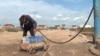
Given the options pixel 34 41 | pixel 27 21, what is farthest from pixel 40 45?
pixel 27 21

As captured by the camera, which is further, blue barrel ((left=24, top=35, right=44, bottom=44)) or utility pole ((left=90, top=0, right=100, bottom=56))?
blue barrel ((left=24, top=35, right=44, bottom=44))

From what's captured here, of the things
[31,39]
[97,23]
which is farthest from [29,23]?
[97,23]

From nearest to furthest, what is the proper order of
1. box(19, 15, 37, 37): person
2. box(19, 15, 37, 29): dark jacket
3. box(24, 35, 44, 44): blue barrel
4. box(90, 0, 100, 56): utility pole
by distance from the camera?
box(90, 0, 100, 56): utility pole → box(24, 35, 44, 44): blue barrel → box(19, 15, 37, 37): person → box(19, 15, 37, 29): dark jacket

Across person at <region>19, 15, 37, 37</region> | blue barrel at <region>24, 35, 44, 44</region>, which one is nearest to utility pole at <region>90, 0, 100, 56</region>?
blue barrel at <region>24, 35, 44, 44</region>

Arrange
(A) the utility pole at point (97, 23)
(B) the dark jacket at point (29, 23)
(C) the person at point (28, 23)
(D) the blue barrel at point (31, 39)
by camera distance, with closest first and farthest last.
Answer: (A) the utility pole at point (97, 23), (D) the blue barrel at point (31, 39), (C) the person at point (28, 23), (B) the dark jacket at point (29, 23)

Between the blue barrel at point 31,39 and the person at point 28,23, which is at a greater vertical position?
the person at point 28,23

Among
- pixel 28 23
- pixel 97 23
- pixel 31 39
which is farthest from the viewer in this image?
pixel 28 23

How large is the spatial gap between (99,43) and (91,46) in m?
0.62

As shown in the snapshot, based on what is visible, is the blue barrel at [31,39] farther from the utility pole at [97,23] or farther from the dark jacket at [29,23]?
the utility pole at [97,23]

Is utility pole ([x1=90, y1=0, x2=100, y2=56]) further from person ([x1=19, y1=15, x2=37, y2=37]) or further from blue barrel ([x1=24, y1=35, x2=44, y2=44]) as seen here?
person ([x1=19, y1=15, x2=37, y2=37])

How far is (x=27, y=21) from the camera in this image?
1183 centimetres

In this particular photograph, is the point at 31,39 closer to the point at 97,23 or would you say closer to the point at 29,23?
the point at 29,23

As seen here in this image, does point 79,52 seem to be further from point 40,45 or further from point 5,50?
point 5,50

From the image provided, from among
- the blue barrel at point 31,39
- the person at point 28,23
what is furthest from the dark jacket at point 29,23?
the blue barrel at point 31,39
